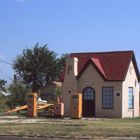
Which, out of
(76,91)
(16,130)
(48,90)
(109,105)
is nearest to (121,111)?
(109,105)

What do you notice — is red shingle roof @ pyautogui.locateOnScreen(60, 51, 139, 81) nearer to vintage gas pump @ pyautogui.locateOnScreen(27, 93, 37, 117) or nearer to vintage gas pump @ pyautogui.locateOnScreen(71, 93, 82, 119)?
vintage gas pump @ pyautogui.locateOnScreen(71, 93, 82, 119)

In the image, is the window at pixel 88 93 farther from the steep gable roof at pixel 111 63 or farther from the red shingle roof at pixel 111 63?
the red shingle roof at pixel 111 63

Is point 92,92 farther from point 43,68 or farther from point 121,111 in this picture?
point 43,68

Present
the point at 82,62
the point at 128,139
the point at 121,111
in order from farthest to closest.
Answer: the point at 82,62 < the point at 121,111 < the point at 128,139

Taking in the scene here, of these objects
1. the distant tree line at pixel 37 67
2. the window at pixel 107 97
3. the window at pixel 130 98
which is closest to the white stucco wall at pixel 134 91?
the window at pixel 130 98

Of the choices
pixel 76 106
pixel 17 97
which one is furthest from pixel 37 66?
pixel 76 106

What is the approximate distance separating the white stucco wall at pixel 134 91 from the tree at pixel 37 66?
37003mm

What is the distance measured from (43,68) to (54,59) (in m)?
3.04

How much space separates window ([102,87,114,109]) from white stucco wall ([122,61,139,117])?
1.14 meters

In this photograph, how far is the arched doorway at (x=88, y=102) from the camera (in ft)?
162

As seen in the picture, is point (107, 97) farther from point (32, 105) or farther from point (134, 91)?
point (32, 105)

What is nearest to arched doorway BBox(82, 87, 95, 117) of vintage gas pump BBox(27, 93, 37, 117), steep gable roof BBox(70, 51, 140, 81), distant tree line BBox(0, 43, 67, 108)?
steep gable roof BBox(70, 51, 140, 81)

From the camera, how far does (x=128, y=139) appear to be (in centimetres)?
2470

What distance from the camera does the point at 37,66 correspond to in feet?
292
